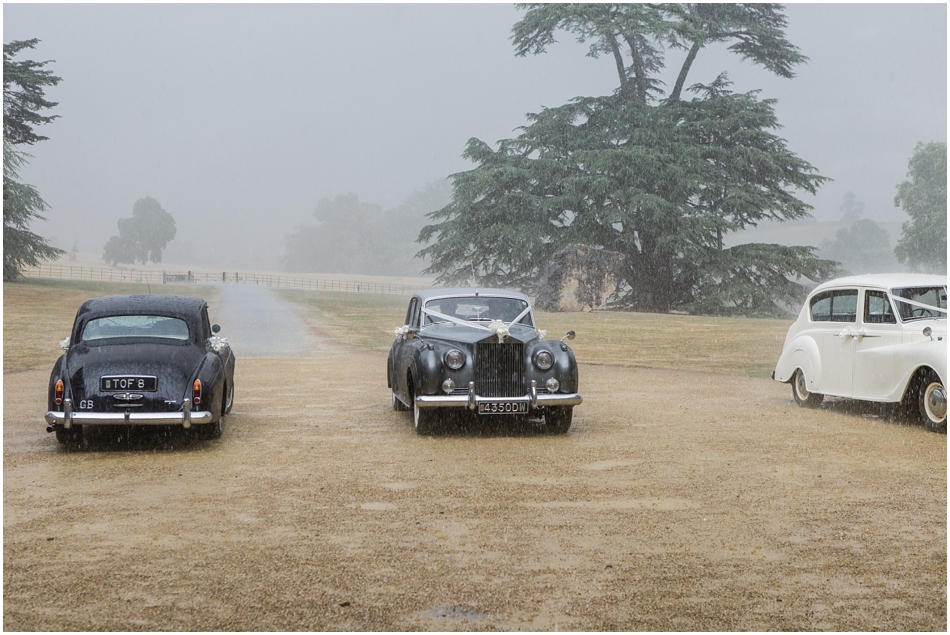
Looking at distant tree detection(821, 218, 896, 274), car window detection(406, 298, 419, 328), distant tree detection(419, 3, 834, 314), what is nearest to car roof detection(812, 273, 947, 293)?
car window detection(406, 298, 419, 328)

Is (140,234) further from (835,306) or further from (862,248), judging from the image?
(835,306)

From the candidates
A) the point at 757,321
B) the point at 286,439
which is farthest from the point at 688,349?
the point at 286,439

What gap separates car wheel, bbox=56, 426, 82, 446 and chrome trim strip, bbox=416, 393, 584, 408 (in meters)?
3.34

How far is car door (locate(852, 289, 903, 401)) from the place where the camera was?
404 inches

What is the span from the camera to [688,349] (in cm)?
2238

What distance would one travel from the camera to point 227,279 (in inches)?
3629

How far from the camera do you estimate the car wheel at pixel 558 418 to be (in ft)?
32.1

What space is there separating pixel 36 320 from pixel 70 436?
21.8m

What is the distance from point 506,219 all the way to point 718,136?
9912 mm

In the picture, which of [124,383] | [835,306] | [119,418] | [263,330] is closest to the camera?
[119,418]

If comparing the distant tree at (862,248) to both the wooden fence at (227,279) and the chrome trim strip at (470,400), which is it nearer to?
the wooden fence at (227,279)

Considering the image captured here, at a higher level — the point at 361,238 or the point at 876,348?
the point at 361,238

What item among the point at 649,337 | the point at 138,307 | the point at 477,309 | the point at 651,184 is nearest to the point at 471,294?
the point at 477,309

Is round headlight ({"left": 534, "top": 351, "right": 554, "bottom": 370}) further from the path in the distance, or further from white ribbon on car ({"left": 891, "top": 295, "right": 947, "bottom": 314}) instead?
the path in the distance
